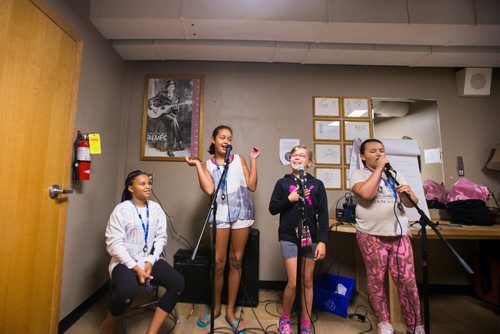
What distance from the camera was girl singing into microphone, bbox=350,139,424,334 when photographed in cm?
159

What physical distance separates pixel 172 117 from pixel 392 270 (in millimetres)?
2543

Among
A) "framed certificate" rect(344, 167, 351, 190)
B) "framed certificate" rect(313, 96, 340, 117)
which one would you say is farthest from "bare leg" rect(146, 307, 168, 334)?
"framed certificate" rect(313, 96, 340, 117)

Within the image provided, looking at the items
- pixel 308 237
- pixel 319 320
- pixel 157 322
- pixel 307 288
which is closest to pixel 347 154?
pixel 308 237

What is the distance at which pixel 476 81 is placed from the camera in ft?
8.49

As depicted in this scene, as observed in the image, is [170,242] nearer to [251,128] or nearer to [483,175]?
[251,128]

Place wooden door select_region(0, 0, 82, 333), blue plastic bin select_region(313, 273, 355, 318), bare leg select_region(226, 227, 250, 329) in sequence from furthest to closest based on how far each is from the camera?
blue plastic bin select_region(313, 273, 355, 318) → bare leg select_region(226, 227, 250, 329) → wooden door select_region(0, 0, 82, 333)

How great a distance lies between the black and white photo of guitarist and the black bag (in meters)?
2.92

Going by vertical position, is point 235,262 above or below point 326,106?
below

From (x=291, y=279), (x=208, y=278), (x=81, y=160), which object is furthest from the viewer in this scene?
(x=208, y=278)

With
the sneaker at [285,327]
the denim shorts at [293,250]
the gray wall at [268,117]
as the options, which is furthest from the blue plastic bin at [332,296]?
the denim shorts at [293,250]

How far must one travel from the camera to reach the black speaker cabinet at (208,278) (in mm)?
2084

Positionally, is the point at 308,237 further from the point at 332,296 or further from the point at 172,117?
the point at 172,117

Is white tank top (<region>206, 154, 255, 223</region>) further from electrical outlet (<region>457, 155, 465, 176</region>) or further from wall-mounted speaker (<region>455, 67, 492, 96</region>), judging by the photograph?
wall-mounted speaker (<region>455, 67, 492, 96</region>)

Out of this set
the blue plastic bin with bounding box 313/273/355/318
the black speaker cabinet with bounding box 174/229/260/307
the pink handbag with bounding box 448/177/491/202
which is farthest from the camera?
the pink handbag with bounding box 448/177/491/202
